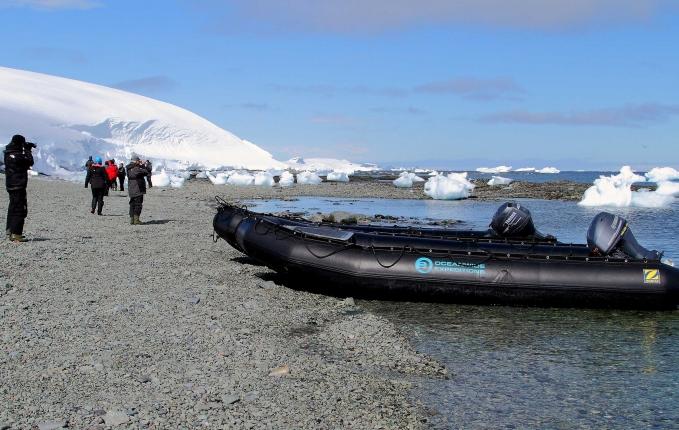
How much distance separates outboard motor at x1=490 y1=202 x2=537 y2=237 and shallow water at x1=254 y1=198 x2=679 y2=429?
2.31 meters

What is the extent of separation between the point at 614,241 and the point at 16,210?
29.1 ft

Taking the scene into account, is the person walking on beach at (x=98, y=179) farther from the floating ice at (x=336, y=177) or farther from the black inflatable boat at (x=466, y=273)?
the floating ice at (x=336, y=177)

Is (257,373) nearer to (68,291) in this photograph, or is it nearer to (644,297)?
(68,291)

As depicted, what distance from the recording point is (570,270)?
352 inches

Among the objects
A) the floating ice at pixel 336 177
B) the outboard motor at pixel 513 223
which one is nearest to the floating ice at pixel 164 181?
the floating ice at pixel 336 177

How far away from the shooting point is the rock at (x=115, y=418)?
4.12 metres

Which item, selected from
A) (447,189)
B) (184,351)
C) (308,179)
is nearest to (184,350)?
(184,351)

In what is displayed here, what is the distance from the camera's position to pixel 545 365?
251 inches

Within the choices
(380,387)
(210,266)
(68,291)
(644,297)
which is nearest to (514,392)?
(380,387)

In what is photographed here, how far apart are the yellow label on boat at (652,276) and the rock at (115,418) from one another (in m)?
7.01

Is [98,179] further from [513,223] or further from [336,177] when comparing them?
[336,177]

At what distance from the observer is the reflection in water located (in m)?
5.11

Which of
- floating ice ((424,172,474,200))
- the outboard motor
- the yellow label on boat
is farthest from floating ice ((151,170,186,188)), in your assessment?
the yellow label on boat

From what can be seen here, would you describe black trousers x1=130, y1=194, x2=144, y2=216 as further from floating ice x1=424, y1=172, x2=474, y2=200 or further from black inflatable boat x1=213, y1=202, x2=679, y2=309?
floating ice x1=424, y1=172, x2=474, y2=200
